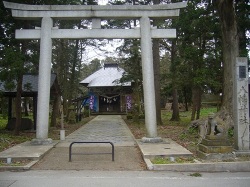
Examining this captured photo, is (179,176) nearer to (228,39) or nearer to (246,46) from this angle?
(228,39)

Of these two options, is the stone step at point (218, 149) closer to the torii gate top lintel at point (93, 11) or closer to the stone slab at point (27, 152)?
the stone slab at point (27, 152)

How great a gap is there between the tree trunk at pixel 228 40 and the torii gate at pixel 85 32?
1.85 meters

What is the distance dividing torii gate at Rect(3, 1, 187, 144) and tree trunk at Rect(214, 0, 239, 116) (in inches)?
72.8

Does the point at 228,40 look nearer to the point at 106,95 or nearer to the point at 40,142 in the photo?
the point at 40,142

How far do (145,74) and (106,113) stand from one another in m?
28.3

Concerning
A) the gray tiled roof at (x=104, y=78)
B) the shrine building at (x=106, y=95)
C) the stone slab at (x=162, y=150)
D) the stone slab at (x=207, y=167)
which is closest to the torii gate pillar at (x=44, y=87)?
the stone slab at (x=162, y=150)

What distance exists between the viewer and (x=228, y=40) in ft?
45.7

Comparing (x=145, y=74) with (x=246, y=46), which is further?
(x=246, y=46)

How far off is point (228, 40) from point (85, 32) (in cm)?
656

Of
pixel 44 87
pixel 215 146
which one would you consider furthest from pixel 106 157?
pixel 44 87

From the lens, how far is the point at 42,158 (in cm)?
1041

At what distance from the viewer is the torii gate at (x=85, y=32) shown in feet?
42.6

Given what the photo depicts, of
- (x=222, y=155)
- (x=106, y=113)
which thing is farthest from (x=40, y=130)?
(x=106, y=113)

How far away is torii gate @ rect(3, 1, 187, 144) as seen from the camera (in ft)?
42.6
